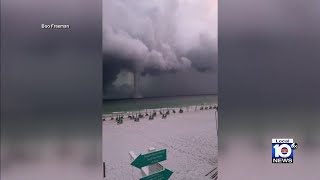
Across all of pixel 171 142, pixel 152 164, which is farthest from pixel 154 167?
pixel 171 142

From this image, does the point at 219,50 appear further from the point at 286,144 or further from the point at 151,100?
the point at 286,144

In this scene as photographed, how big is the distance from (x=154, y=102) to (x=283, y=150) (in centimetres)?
108

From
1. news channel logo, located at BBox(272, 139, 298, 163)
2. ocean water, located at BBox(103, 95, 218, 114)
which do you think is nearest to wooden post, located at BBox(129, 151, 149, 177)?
ocean water, located at BBox(103, 95, 218, 114)

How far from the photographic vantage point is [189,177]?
251 centimetres

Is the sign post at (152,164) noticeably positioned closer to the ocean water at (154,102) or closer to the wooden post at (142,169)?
the wooden post at (142,169)

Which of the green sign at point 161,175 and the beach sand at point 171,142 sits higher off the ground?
the beach sand at point 171,142

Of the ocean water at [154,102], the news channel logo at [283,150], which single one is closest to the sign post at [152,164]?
the ocean water at [154,102]

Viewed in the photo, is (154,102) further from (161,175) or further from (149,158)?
(161,175)

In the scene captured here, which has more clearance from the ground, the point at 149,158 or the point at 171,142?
the point at 171,142

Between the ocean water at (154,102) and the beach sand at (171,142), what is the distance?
8 centimetres

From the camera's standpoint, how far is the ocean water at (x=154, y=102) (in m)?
2.44

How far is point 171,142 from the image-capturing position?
2.48 m

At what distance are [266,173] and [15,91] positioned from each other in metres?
2.03

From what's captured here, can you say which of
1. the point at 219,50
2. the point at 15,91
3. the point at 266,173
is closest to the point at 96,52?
the point at 15,91
